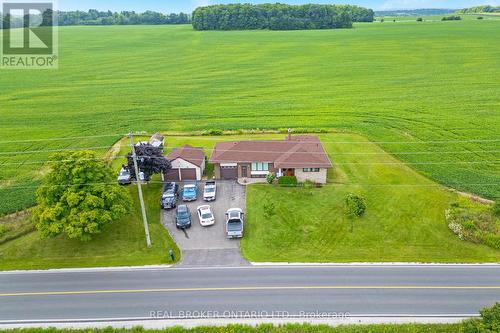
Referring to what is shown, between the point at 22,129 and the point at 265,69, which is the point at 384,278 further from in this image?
the point at 265,69

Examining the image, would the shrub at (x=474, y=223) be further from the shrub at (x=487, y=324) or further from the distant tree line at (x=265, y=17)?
the distant tree line at (x=265, y=17)

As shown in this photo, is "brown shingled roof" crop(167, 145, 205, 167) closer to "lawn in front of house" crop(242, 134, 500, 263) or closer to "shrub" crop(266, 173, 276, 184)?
"lawn in front of house" crop(242, 134, 500, 263)

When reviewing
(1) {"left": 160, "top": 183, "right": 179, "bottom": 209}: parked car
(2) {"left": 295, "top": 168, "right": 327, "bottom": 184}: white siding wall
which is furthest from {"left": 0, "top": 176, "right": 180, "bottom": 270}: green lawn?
(2) {"left": 295, "top": 168, "right": 327, "bottom": 184}: white siding wall

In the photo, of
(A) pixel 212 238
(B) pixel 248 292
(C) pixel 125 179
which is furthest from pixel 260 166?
(B) pixel 248 292

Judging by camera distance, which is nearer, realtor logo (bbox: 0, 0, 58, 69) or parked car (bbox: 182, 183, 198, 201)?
parked car (bbox: 182, 183, 198, 201)

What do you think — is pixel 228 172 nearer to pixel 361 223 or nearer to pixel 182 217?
pixel 182 217

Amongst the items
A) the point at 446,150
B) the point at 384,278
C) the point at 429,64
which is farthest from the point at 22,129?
the point at 429,64
